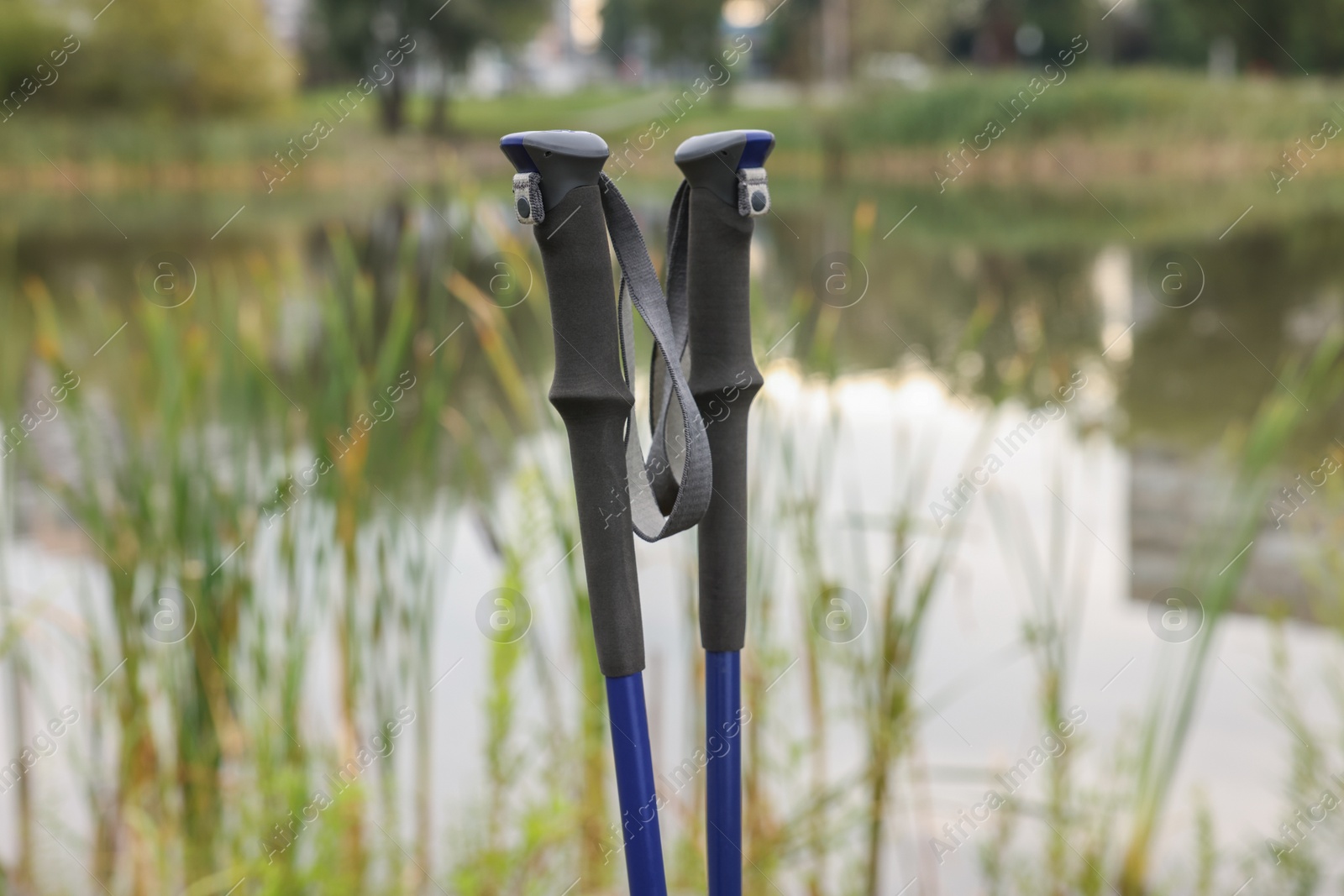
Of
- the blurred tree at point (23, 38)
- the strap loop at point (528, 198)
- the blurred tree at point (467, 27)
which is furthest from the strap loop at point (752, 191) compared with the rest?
the blurred tree at point (23, 38)

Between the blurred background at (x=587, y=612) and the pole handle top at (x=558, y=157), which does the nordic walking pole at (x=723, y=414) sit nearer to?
the pole handle top at (x=558, y=157)

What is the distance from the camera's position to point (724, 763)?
63cm

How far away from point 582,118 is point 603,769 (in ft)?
99.3

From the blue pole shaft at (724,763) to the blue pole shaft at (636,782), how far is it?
0.05 m

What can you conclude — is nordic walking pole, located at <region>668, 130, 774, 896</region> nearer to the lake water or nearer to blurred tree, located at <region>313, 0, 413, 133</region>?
the lake water

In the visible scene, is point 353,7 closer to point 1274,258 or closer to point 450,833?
point 1274,258

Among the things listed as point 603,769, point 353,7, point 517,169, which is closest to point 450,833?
point 603,769

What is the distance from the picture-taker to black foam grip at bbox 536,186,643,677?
541mm

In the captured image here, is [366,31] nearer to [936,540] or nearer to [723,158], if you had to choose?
[936,540]

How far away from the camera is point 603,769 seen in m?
2.04

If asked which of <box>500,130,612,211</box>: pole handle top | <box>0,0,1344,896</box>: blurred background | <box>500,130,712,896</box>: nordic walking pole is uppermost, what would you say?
<box>500,130,612,211</box>: pole handle top

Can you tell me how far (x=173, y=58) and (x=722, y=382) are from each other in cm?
2665

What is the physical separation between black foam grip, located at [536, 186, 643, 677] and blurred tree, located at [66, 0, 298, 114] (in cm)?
2530

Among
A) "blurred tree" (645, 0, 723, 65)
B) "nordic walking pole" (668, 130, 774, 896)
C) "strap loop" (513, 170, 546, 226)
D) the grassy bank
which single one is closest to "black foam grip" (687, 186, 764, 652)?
"nordic walking pole" (668, 130, 774, 896)
